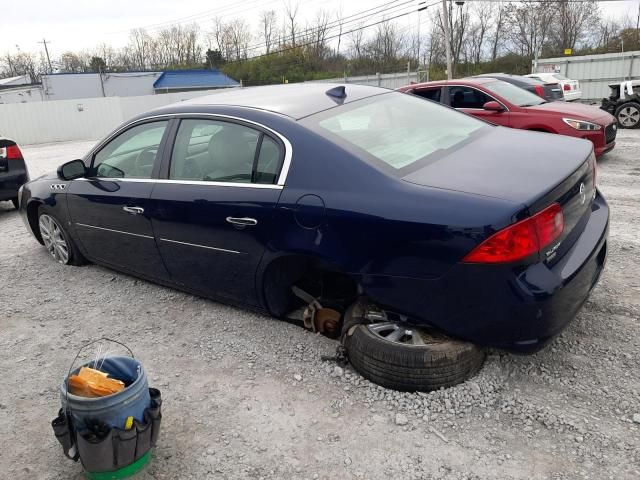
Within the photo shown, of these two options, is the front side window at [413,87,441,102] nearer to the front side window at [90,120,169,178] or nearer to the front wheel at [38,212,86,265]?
the front side window at [90,120,169,178]

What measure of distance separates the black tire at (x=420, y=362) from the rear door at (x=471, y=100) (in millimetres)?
6975

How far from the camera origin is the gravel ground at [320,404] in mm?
2330

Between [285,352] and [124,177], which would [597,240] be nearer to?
[285,352]

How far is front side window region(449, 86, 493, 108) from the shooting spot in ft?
30.0

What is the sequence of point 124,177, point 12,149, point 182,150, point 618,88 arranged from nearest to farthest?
1. point 182,150
2. point 124,177
3. point 12,149
4. point 618,88

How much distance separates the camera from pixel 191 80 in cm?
5069

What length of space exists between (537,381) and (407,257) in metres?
1.02

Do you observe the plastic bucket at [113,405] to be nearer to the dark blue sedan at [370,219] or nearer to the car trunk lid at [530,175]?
the dark blue sedan at [370,219]

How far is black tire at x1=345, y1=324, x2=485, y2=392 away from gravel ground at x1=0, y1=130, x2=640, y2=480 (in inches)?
2.3

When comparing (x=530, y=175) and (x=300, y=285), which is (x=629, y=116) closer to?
(x=530, y=175)

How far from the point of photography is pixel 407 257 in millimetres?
2533

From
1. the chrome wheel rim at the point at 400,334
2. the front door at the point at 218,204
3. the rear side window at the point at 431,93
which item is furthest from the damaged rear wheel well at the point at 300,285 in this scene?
the rear side window at the point at 431,93

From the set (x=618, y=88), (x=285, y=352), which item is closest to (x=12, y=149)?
(x=285, y=352)

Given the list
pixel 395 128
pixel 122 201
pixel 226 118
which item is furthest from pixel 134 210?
pixel 395 128
